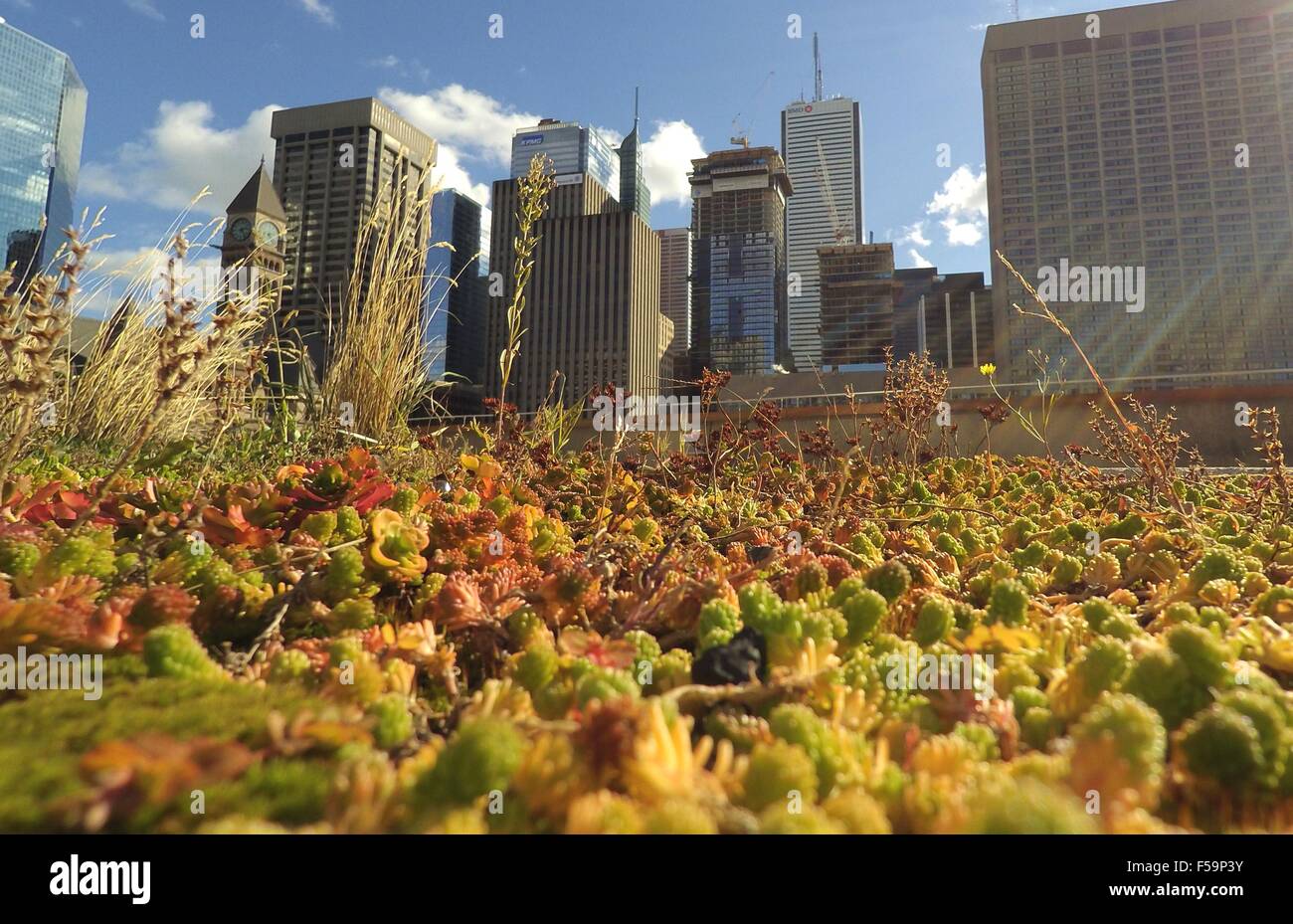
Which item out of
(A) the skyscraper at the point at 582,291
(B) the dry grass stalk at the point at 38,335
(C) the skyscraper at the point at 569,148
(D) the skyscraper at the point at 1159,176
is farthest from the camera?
(C) the skyscraper at the point at 569,148

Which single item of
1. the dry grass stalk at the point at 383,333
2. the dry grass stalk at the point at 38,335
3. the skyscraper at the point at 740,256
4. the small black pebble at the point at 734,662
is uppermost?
the skyscraper at the point at 740,256

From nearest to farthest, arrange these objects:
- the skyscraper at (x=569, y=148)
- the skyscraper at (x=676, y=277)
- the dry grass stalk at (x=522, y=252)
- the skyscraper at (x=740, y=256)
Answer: the dry grass stalk at (x=522, y=252)
the skyscraper at (x=569, y=148)
the skyscraper at (x=740, y=256)
the skyscraper at (x=676, y=277)

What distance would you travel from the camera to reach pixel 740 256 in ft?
342

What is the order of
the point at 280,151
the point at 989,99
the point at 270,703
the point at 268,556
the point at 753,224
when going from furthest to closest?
1. the point at 753,224
2. the point at 989,99
3. the point at 280,151
4. the point at 268,556
5. the point at 270,703

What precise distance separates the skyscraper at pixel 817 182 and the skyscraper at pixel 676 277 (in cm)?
1696

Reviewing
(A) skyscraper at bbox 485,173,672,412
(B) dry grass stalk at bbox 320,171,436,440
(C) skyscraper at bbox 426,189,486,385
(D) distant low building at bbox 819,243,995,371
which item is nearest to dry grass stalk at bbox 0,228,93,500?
(B) dry grass stalk at bbox 320,171,436,440

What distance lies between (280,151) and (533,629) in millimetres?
20718

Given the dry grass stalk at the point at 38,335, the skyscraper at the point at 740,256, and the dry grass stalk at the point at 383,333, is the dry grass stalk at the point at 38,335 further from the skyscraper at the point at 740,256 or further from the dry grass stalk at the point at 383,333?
the skyscraper at the point at 740,256

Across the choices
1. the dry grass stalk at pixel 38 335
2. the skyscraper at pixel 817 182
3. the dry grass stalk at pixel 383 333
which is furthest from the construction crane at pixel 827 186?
the dry grass stalk at pixel 38 335

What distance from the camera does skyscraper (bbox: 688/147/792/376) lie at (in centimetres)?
9938

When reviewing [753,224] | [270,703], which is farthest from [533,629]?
[753,224]

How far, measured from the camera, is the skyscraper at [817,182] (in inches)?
3932

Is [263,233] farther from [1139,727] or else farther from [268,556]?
[1139,727]
